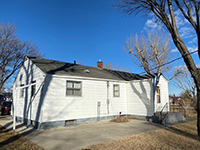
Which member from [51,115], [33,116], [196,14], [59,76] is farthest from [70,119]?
[196,14]

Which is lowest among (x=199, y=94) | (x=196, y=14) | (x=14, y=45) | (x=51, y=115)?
(x=51, y=115)

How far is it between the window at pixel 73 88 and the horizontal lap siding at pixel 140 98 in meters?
5.29

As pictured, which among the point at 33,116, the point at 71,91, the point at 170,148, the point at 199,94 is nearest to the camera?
the point at 170,148

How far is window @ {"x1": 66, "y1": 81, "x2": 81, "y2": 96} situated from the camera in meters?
9.83

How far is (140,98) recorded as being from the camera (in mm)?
12555

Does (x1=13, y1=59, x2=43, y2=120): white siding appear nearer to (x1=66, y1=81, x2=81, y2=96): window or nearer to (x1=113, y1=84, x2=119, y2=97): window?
(x1=66, y1=81, x2=81, y2=96): window

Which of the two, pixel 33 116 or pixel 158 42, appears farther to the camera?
pixel 158 42

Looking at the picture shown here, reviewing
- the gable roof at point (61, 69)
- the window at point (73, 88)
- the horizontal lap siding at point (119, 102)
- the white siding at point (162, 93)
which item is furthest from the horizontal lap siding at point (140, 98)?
the window at point (73, 88)

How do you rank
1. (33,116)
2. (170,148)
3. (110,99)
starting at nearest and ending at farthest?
1. (170,148)
2. (33,116)
3. (110,99)

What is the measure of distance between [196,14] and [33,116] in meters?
10.8

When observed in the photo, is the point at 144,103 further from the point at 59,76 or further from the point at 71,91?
the point at 59,76

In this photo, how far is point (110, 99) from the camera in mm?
12125

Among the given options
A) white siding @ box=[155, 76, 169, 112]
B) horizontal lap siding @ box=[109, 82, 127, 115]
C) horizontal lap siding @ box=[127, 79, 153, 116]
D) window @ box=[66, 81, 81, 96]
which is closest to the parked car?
window @ box=[66, 81, 81, 96]

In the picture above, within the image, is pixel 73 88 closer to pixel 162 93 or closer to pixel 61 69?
pixel 61 69
